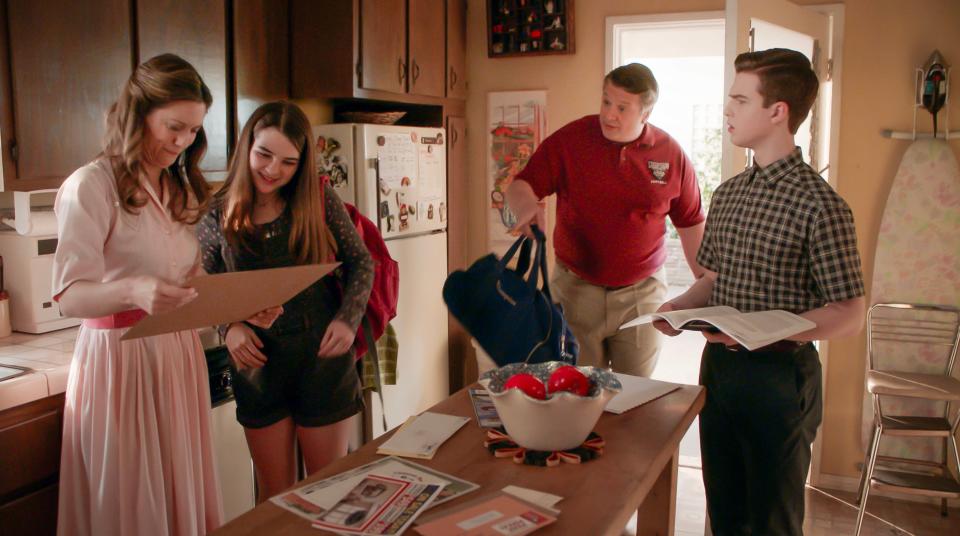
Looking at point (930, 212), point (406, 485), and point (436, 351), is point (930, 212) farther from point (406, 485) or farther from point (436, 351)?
point (406, 485)

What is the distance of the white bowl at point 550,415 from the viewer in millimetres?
1508

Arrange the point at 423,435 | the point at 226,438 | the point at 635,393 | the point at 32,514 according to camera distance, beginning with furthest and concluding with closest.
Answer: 1. the point at 226,438
2. the point at 32,514
3. the point at 635,393
4. the point at 423,435

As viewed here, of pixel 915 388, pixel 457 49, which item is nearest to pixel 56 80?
pixel 457 49

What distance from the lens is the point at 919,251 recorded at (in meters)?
3.56

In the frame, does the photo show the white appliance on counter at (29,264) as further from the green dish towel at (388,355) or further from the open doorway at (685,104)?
the open doorway at (685,104)

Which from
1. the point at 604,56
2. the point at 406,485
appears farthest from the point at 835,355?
the point at 406,485

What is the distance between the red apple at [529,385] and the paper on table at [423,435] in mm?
189

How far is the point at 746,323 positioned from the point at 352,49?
2179 mm

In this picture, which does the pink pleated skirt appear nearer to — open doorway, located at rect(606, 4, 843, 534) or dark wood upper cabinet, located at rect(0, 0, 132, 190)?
dark wood upper cabinet, located at rect(0, 0, 132, 190)

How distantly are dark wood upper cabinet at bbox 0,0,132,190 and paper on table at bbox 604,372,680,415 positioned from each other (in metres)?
1.62

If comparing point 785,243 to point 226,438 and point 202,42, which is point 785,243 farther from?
point 202,42

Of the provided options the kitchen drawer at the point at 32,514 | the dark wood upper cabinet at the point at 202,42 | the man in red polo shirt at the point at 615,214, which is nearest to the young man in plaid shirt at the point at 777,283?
the man in red polo shirt at the point at 615,214

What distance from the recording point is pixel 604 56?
13.3ft

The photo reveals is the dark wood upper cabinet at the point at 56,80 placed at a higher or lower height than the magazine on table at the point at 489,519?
higher
